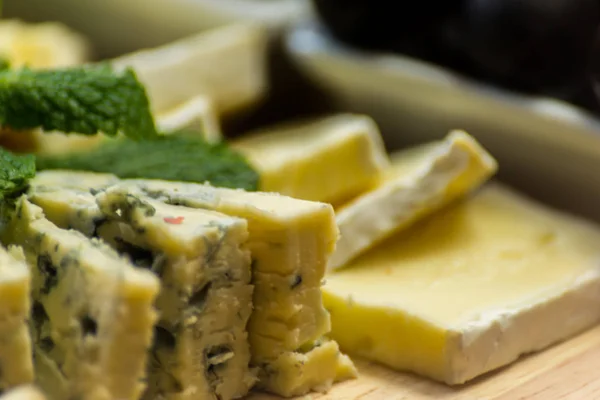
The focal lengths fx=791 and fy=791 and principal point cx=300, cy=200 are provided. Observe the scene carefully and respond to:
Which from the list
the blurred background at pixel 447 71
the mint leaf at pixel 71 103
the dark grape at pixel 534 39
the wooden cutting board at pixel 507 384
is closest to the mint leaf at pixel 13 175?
the mint leaf at pixel 71 103

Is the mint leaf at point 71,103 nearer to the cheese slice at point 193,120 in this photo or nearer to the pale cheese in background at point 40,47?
the cheese slice at point 193,120

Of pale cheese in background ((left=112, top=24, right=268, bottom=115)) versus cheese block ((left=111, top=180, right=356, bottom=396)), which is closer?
cheese block ((left=111, top=180, right=356, bottom=396))

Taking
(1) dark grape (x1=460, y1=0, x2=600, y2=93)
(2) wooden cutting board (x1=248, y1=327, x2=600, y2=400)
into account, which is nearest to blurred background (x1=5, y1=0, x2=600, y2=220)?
(1) dark grape (x1=460, y1=0, x2=600, y2=93)

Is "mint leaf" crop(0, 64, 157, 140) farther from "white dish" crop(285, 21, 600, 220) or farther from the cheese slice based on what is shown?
"white dish" crop(285, 21, 600, 220)

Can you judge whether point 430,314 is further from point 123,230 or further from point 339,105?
point 339,105

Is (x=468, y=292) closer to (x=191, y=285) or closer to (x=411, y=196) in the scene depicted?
(x=411, y=196)
